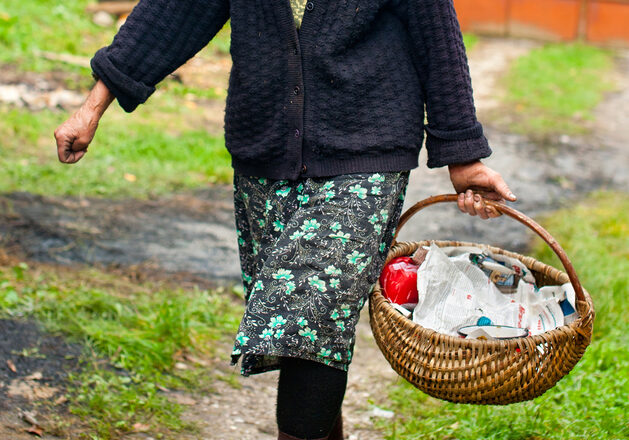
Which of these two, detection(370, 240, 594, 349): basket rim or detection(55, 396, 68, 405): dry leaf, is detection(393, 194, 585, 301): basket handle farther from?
detection(55, 396, 68, 405): dry leaf

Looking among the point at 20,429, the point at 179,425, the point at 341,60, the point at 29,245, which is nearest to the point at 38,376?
the point at 20,429

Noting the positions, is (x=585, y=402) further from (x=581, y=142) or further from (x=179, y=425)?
(x=581, y=142)

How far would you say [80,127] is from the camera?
7.22 ft

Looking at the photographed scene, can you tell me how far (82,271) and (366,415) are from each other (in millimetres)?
1706

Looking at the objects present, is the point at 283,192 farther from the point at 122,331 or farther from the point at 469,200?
the point at 122,331

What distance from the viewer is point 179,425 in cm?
294

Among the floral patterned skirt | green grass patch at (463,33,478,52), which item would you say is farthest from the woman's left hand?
green grass patch at (463,33,478,52)

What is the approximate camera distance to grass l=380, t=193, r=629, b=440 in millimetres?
2740

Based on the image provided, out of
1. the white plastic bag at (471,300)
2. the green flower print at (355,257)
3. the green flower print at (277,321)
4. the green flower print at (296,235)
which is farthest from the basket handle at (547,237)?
the green flower print at (277,321)

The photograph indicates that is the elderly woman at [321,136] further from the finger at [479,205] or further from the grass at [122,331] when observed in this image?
the grass at [122,331]

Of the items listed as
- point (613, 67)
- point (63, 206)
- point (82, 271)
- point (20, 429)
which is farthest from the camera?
point (613, 67)

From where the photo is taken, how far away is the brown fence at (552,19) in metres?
12.0

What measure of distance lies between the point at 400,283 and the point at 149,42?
3.18 ft

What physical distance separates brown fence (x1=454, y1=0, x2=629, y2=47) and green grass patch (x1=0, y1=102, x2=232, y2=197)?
22.6 ft
